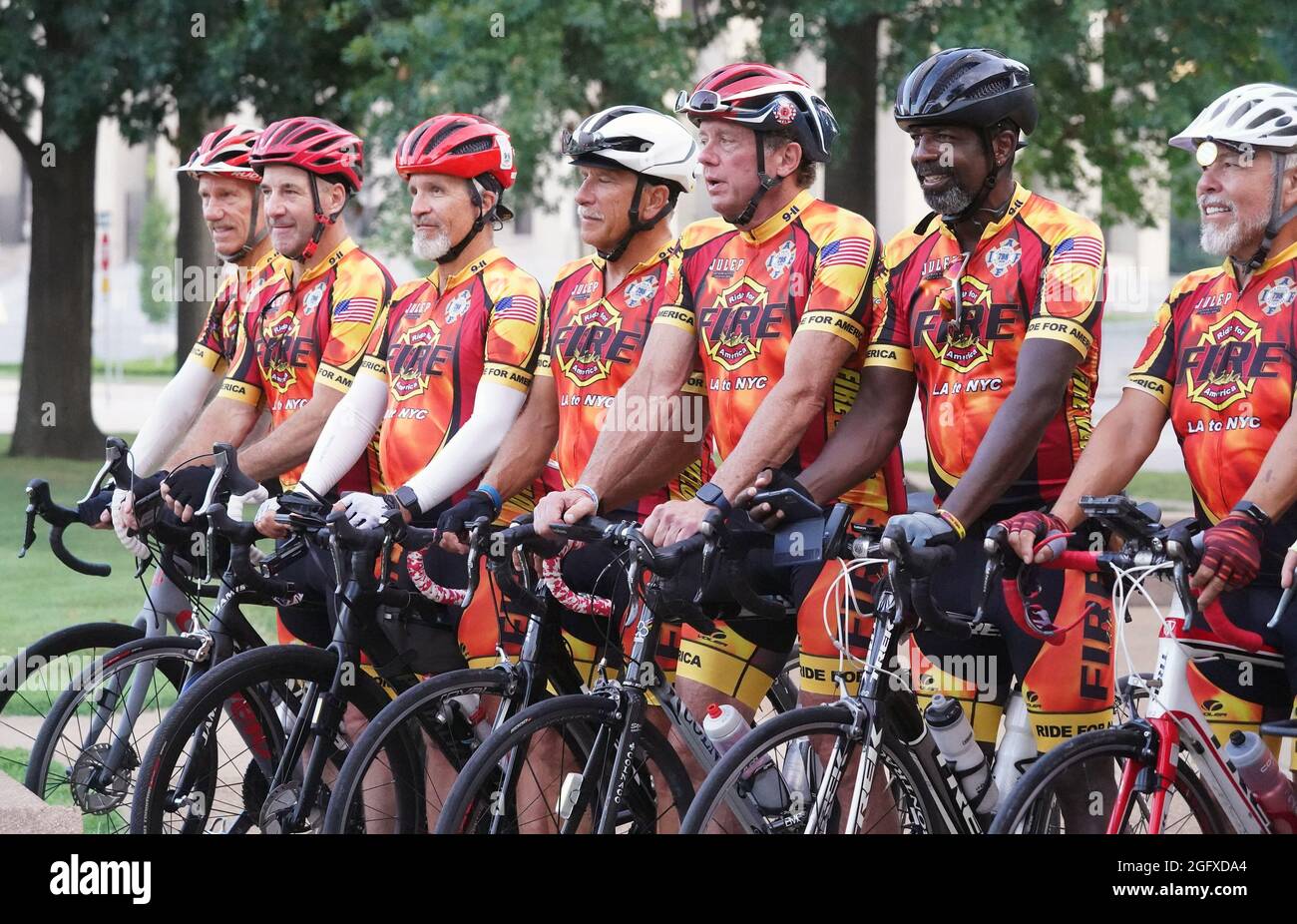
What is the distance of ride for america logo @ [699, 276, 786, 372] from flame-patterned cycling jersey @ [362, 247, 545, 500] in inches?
27.0

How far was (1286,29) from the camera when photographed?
47.9 ft

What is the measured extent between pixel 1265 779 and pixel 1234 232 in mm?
1296

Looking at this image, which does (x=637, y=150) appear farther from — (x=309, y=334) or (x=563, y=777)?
(x=563, y=777)

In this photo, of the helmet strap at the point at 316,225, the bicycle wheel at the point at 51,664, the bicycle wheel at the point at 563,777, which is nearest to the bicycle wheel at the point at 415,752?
the bicycle wheel at the point at 563,777

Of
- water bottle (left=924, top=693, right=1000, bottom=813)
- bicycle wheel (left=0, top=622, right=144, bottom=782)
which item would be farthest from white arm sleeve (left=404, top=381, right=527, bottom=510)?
water bottle (left=924, top=693, right=1000, bottom=813)

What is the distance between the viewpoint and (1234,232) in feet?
15.1

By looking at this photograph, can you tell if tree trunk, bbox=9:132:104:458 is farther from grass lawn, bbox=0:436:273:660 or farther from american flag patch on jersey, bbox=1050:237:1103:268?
american flag patch on jersey, bbox=1050:237:1103:268

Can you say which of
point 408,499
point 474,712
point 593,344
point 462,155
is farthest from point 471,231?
point 474,712

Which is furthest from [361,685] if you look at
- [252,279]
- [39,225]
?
[39,225]

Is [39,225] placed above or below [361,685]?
above

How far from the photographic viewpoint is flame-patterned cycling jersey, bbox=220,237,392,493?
6.08m

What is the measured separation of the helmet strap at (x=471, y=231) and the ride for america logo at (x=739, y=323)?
0.97 metres
